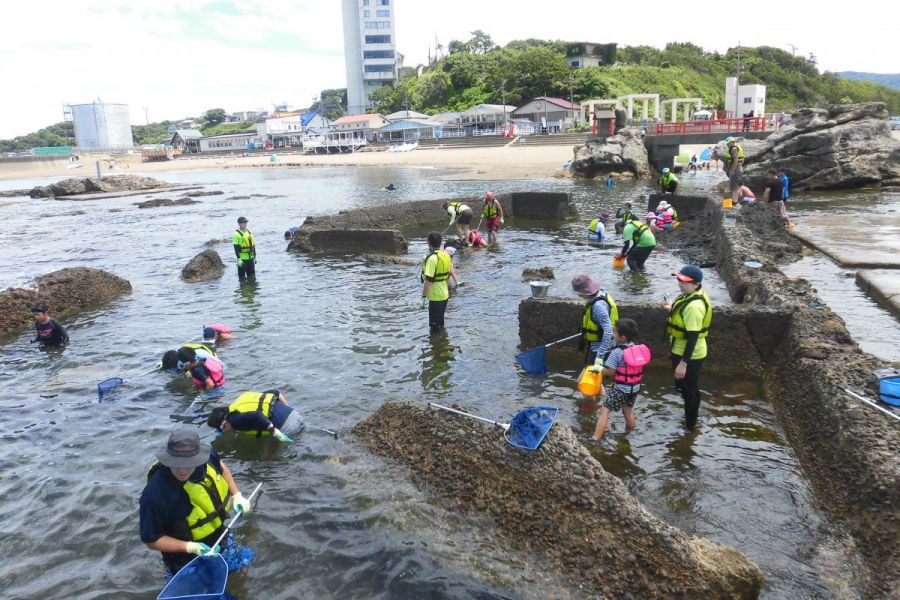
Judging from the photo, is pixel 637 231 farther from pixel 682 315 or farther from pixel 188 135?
pixel 188 135

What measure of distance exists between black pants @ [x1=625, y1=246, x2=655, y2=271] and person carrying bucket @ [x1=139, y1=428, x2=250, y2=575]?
11896 mm

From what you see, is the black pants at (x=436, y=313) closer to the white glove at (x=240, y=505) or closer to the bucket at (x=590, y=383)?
the bucket at (x=590, y=383)

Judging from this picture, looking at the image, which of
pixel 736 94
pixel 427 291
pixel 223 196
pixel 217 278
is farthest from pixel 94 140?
pixel 427 291

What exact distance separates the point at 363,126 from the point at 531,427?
87.5m

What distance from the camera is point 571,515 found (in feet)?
16.6

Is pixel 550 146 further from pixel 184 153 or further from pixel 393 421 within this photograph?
pixel 184 153

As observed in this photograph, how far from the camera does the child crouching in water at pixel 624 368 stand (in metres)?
6.67

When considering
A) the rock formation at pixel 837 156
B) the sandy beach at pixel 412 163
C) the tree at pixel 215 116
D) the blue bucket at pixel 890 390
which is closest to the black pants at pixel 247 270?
the blue bucket at pixel 890 390

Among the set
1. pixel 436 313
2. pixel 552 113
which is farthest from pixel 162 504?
pixel 552 113

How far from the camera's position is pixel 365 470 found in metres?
6.74

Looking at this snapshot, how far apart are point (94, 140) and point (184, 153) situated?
1623 inches

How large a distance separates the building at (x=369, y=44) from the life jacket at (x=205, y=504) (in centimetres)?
12293

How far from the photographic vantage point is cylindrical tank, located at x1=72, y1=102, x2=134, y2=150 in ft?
438

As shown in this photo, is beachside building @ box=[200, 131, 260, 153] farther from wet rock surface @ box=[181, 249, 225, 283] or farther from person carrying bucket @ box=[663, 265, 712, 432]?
person carrying bucket @ box=[663, 265, 712, 432]
